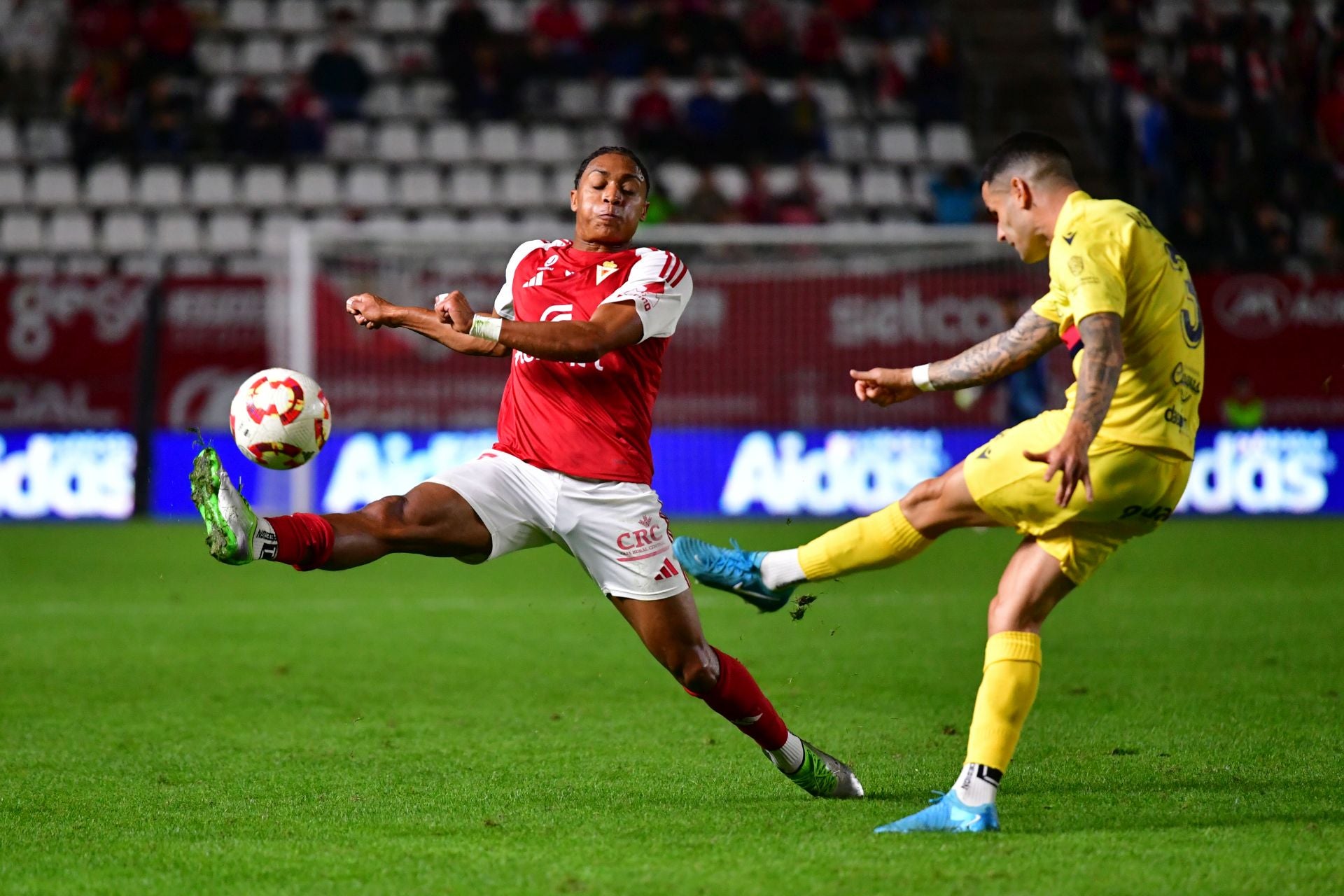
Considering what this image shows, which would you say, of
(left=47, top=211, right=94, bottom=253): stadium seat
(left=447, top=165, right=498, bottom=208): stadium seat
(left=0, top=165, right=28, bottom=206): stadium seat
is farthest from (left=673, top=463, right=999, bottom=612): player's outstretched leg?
(left=0, top=165, right=28, bottom=206): stadium seat

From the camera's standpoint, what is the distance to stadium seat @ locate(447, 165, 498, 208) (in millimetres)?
18906

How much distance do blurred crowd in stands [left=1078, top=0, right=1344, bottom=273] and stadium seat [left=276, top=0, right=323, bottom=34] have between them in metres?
9.73

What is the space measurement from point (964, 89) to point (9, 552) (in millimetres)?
13419

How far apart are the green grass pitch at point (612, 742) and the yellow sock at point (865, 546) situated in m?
0.74

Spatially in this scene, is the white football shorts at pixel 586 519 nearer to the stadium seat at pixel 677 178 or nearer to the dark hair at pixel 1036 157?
the dark hair at pixel 1036 157

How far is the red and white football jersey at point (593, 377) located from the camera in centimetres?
514

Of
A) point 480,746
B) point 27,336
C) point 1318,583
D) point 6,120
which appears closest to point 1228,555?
point 1318,583

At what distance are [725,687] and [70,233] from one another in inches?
595

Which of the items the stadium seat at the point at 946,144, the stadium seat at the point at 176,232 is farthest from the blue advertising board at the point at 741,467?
the stadium seat at the point at 946,144

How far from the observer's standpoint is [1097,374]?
4.34 m

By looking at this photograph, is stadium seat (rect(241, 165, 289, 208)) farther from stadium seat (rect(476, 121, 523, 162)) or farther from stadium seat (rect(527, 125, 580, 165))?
stadium seat (rect(527, 125, 580, 165))

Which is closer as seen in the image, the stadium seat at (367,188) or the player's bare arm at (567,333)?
the player's bare arm at (567,333)

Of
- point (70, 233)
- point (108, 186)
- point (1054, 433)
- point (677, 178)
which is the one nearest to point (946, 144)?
point (677, 178)

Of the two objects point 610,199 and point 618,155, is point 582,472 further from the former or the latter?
point 618,155
